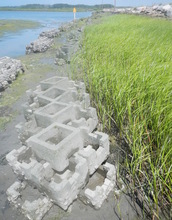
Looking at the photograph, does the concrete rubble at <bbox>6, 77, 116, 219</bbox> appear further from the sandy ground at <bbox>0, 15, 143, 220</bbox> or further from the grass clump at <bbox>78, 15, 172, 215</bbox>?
the grass clump at <bbox>78, 15, 172, 215</bbox>

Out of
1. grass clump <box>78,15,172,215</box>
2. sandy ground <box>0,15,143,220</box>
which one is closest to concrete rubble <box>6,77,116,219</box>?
sandy ground <box>0,15,143,220</box>

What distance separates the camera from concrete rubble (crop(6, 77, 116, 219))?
1.62 m

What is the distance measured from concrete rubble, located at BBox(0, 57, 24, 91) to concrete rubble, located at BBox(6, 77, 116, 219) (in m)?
2.48

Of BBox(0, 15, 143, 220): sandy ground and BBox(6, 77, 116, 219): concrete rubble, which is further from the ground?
BBox(6, 77, 116, 219): concrete rubble

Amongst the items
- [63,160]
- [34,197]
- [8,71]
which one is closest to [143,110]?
[63,160]

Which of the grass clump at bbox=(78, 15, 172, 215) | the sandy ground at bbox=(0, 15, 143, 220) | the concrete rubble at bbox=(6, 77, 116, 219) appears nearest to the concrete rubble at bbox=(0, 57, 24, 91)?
the sandy ground at bbox=(0, 15, 143, 220)

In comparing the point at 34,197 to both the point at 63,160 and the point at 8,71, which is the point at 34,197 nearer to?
the point at 63,160

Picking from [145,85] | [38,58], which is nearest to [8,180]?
[145,85]

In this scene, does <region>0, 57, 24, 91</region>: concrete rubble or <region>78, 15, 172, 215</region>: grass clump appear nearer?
<region>78, 15, 172, 215</region>: grass clump

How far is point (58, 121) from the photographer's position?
2.16 meters

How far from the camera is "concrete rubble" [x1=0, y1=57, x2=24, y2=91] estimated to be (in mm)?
4374

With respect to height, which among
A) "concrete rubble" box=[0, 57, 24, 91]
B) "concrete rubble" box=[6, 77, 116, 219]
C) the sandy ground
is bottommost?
the sandy ground

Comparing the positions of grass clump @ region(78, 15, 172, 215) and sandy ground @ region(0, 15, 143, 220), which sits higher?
grass clump @ region(78, 15, 172, 215)

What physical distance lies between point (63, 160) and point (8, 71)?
3.97 metres
